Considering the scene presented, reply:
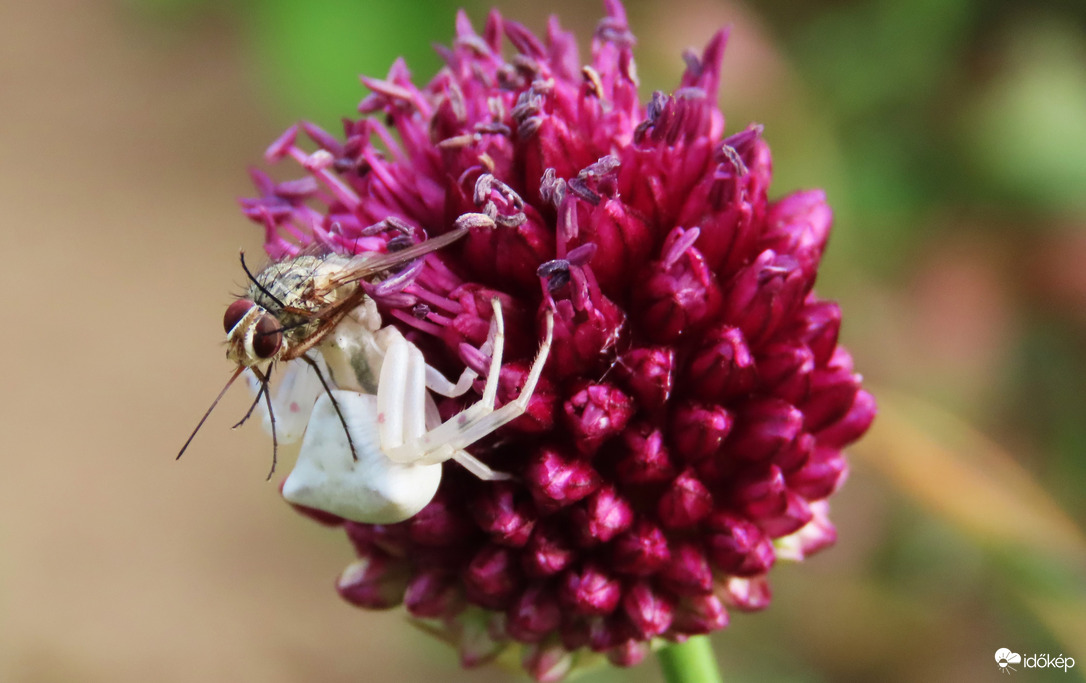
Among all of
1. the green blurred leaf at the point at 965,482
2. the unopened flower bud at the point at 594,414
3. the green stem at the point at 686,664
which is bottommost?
the green stem at the point at 686,664

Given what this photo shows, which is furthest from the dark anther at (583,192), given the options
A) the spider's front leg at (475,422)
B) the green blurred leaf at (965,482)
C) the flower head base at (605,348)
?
the green blurred leaf at (965,482)


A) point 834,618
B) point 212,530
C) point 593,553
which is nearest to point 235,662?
point 212,530

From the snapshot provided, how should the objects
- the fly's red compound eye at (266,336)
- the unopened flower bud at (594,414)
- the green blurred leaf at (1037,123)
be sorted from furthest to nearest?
the green blurred leaf at (1037,123) < the unopened flower bud at (594,414) < the fly's red compound eye at (266,336)

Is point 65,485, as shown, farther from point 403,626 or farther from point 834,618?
point 834,618

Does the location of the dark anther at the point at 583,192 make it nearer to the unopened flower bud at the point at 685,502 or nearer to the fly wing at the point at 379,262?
the fly wing at the point at 379,262

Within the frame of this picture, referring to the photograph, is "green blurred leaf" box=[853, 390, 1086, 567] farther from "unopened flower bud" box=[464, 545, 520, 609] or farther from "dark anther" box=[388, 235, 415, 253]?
"dark anther" box=[388, 235, 415, 253]

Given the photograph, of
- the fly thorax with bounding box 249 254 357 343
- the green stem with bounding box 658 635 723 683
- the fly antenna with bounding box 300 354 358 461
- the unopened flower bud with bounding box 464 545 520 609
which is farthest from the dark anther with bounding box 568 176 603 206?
the green stem with bounding box 658 635 723 683
